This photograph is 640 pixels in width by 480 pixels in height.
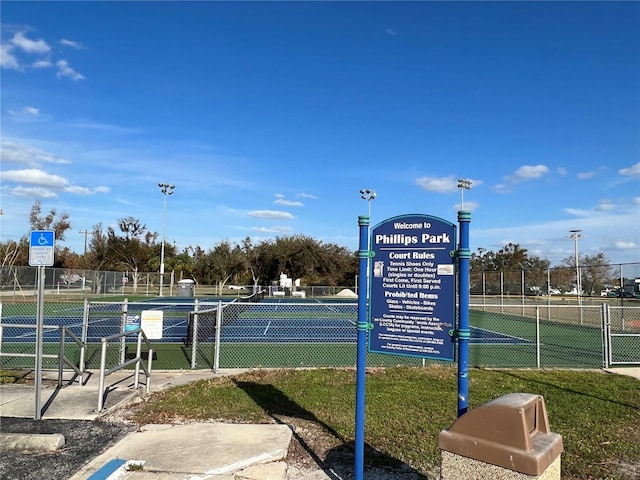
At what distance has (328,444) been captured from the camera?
19.0ft

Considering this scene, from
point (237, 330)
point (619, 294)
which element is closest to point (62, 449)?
point (237, 330)

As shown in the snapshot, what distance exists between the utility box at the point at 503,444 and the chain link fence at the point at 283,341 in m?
6.86

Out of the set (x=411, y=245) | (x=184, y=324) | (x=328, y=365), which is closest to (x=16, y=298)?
(x=184, y=324)

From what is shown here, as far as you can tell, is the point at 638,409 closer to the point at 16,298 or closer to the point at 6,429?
the point at 6,429

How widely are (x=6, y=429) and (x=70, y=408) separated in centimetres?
100

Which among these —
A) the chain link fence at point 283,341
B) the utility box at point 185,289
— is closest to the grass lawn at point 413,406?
the chain link fence at point 283,341

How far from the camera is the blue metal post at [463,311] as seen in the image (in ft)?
13.8

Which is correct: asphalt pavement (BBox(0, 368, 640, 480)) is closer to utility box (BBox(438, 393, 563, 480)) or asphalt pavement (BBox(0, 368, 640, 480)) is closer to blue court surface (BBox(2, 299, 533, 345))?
utility box (BBox(438, 393, 563, 480))

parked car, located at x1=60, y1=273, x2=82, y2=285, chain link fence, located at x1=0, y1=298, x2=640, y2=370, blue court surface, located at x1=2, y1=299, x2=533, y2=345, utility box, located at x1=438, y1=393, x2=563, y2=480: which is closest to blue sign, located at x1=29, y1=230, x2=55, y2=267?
chain link fence, located at x1=0, y1=298, x2=640, y2=370

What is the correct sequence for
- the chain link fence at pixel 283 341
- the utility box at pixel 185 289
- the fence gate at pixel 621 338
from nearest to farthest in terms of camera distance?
the chain link fence at pixel 283 341, the fence gate at pixel 621 338, the utility box at pixel 185 289

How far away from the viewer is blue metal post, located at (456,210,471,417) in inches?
166

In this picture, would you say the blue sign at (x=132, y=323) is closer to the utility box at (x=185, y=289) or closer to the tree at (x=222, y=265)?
the utility box at (x=185, y=289)

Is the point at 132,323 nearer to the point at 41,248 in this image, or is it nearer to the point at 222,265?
the point at 41,248

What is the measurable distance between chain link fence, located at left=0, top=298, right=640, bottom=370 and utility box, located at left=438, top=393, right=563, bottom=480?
22.5 ft
